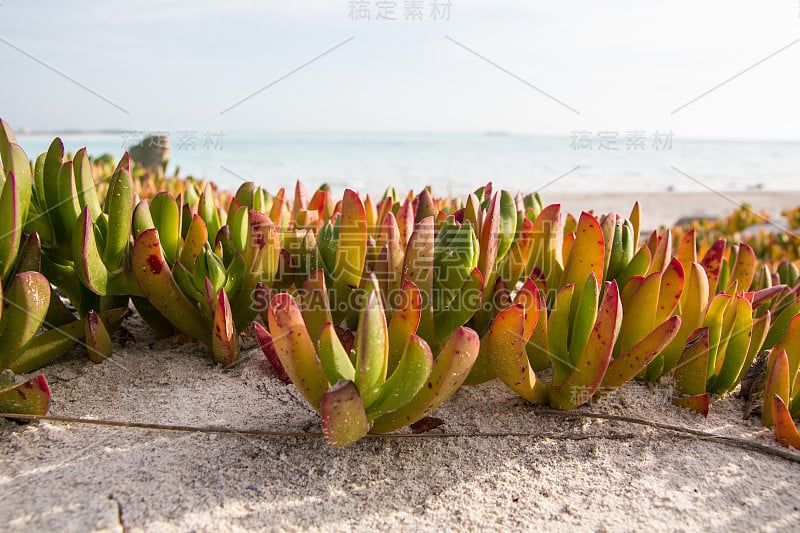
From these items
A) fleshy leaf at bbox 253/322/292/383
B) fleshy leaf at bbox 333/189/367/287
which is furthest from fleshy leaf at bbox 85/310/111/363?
fleshy leaf at bbox 333/189/367/287

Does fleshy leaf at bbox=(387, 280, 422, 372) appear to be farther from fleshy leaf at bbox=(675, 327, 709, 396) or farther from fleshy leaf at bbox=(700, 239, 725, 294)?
fleshy leaf at bbox=(700, 239, 725, 294)

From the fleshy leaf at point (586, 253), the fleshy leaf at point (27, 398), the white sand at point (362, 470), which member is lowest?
the white sand at point (362, 470)

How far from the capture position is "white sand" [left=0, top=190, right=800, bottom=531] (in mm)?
1242

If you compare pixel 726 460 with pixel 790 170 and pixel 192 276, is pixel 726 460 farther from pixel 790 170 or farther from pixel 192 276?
pixel 790 170

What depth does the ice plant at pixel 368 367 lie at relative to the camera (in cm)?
122

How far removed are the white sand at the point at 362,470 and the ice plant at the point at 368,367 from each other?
0.15 m

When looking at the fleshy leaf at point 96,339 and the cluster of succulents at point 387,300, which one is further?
the fleshy leaf at point 96,339

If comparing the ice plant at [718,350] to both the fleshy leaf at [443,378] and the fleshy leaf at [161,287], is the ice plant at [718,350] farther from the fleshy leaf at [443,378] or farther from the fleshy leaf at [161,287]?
the fleshy leaf at [161,287]

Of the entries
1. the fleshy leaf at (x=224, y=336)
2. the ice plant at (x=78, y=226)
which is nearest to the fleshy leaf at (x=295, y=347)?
the fleshy leaf at (x=224, y=336)

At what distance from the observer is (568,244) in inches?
78.6

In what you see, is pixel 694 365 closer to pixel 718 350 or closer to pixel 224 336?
pixel 718 350

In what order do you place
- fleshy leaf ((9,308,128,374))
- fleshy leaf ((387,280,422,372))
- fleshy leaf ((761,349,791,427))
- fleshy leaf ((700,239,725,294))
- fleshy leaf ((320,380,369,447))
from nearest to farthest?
fleshy leaf ((320,380,369,447)), fleshy leaf ((387,280,422,372)), fleshy leaf ((761,349,791,427)), fleshy leaf ((9,308,128,374)), fleshy leaf ((700,239,725,294))

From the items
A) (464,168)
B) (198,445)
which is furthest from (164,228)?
(464,168)

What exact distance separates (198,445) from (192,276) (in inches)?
21.3
